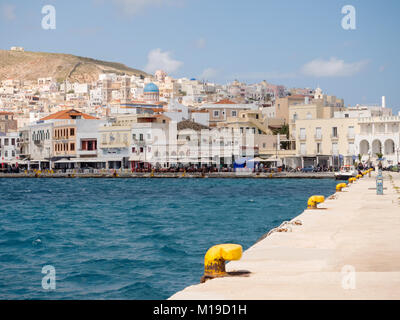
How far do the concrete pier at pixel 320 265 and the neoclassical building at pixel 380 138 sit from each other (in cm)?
6426

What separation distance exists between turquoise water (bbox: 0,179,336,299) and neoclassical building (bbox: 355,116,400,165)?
39.3 m

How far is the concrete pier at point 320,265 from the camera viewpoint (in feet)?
23.9

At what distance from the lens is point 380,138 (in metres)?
77.9

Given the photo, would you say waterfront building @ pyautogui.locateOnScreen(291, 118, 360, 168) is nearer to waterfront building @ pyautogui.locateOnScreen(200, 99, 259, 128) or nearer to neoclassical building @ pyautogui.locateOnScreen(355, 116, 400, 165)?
neoclassical building @ pyautogui.locateOnScreen(355, 116, 400, 165)

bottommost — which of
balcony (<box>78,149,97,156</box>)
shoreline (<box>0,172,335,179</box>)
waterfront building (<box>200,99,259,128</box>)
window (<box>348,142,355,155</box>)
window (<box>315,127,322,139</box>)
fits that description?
shoreline (<box>0,172,335,179</box>)

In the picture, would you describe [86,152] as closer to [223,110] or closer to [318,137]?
[223,110]

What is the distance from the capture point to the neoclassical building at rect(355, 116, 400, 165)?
77125mm

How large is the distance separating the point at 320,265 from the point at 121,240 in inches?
516

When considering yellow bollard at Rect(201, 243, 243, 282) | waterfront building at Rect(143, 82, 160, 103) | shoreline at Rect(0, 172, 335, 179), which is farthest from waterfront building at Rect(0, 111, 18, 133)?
yellow bollard at Rect(201, 243, 243, 282)

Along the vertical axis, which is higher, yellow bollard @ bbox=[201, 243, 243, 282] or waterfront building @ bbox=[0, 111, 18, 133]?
waterfront building @ bbox=[0, 111, 18, 133]

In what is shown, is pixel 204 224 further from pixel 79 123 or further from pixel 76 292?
pixel 79 123

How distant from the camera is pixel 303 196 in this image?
4459 centimetres
